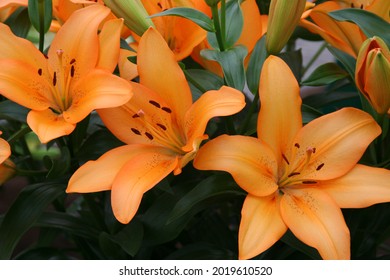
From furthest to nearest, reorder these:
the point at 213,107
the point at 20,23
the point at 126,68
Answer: the point at 20,23, the point at 126,68, the point at 213,107

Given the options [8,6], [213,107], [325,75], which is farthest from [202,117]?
[8,6]

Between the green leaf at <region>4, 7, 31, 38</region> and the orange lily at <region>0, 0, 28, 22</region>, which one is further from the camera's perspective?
the green leaf at <region>4, 7, 31, 38</region>

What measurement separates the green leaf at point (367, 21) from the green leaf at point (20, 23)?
0.42 meters

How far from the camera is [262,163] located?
2.21ft

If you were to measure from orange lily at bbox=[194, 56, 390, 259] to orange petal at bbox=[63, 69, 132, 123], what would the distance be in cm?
10

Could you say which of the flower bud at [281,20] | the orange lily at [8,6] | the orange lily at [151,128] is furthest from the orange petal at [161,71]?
the orange lily at [8,6]

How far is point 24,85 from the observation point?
702mm

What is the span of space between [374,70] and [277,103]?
0.33 feet

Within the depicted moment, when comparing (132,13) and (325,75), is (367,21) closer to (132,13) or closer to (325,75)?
(325,75)

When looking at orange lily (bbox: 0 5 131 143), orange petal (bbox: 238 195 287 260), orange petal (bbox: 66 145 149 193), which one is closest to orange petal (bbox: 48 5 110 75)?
orange lily (bbox: 0 5 131 143)

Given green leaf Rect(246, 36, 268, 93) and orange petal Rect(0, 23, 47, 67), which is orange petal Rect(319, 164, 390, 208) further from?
orange petal Rect(0, 23, 47, 67)

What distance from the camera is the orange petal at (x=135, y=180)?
2.04 feet

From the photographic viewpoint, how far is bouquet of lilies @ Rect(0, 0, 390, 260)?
0.64 metres

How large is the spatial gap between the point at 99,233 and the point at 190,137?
0.86ft
